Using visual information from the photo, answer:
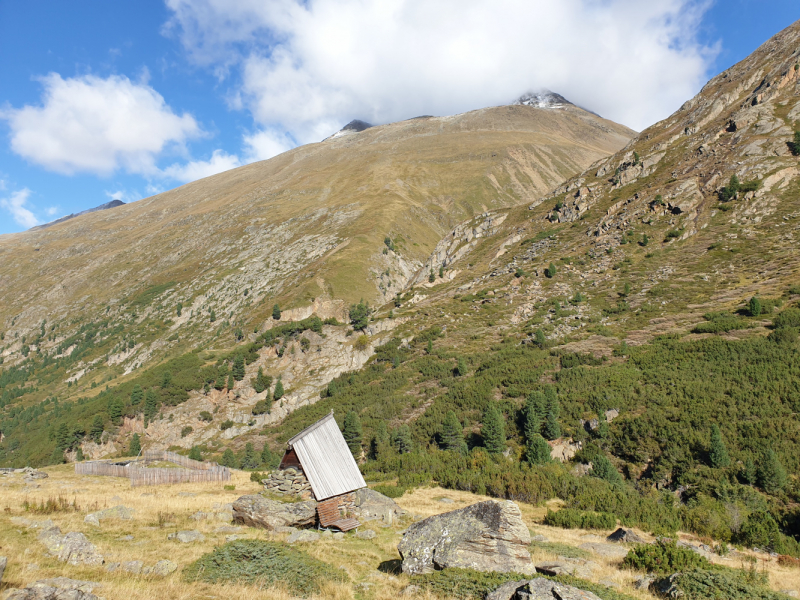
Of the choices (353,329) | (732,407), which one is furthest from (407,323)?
(732,407)

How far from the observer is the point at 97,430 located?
239 ft

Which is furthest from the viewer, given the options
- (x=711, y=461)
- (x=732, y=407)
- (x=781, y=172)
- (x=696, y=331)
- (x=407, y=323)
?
(x=407, y=323)

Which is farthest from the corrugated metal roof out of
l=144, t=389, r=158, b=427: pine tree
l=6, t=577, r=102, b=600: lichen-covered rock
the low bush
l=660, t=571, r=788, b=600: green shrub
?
l=144, t=389, r=158, b=427: pine tree

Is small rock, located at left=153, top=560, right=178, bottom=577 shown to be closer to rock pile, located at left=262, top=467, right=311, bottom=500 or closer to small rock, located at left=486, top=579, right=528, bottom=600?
small rock, located at left=486, top=579, right=528, bottom=600

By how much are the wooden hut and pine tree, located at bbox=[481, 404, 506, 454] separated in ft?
79.4

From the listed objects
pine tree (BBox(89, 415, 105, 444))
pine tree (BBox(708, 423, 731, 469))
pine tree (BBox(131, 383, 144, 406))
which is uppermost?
pine tree (BBox(131, 383, 144, 406))

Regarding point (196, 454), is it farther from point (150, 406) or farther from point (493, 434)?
point (493, 434)

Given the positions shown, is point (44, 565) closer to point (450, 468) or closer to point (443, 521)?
point (443, 521)

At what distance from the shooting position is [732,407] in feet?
113

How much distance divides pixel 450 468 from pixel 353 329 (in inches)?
1985

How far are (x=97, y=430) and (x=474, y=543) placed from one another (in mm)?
84445

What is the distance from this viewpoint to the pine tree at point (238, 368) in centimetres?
7544

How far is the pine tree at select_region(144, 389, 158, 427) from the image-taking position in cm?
7288

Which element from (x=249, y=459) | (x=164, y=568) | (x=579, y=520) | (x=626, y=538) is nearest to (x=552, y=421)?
(x=579, y=520)
